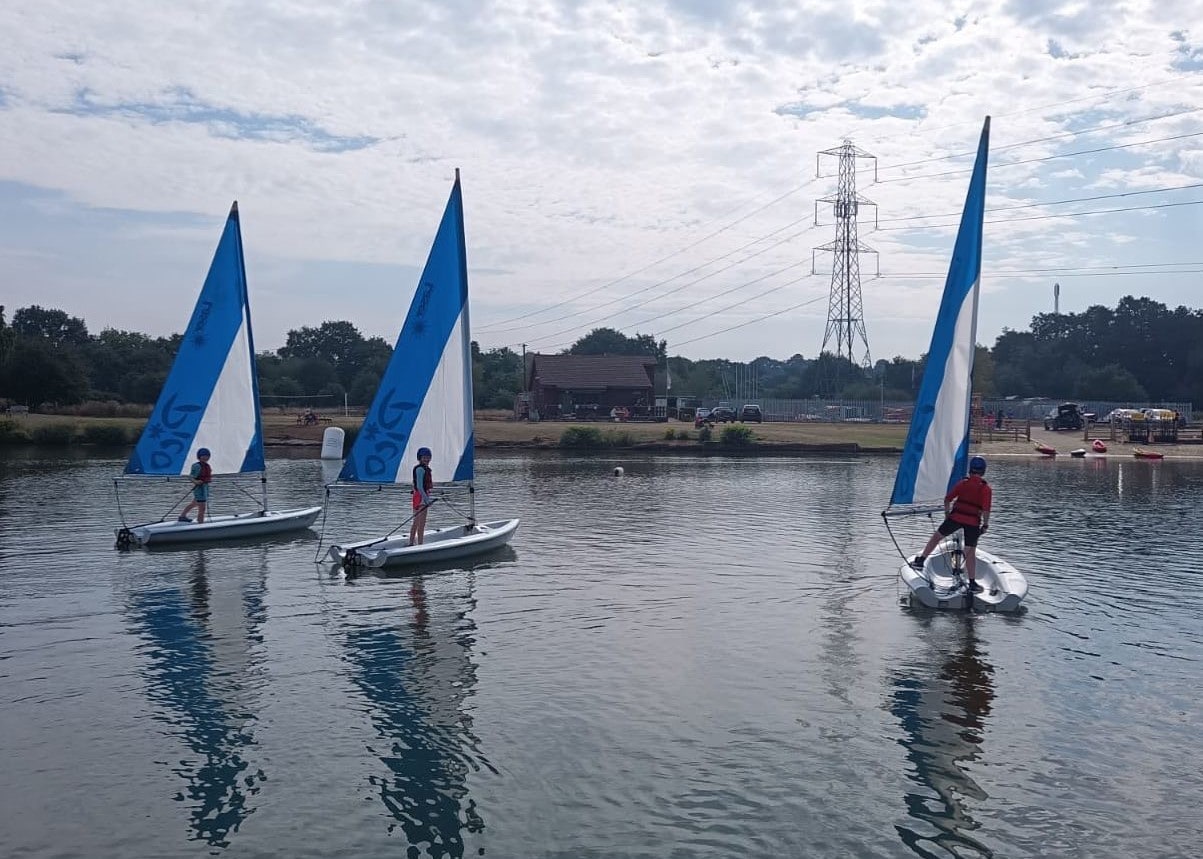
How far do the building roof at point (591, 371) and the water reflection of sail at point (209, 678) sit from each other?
64398 mm

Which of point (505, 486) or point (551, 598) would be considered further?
point (505, 486)

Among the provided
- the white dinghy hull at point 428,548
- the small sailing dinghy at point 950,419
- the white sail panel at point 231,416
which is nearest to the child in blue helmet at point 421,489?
the white dinghy hull at point 428,548

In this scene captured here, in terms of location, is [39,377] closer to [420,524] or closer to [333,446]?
[333,446]

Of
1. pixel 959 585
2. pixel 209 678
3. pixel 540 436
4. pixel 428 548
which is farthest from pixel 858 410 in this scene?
pixel 209 678

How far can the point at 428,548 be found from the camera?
20.4 m

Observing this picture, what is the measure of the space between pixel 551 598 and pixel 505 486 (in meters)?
20.5

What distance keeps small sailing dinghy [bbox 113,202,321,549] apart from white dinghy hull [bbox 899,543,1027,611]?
14535mm

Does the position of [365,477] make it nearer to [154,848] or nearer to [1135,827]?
[154,848]

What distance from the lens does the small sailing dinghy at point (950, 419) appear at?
57.1ft

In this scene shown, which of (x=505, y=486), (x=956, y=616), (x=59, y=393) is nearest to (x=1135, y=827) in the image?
(x=956, y=616)

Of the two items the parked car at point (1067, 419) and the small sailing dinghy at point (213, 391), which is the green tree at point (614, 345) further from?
the small sailing dinghy at point (213, 391)

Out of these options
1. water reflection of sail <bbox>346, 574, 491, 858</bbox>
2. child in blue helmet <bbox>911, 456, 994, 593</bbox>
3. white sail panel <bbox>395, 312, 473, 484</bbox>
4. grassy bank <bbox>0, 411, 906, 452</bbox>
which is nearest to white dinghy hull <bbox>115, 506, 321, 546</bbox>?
white sail panel <bbox>395, 312, 473, 484</bbox>

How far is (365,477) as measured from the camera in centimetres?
2134

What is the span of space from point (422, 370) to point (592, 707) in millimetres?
11034
